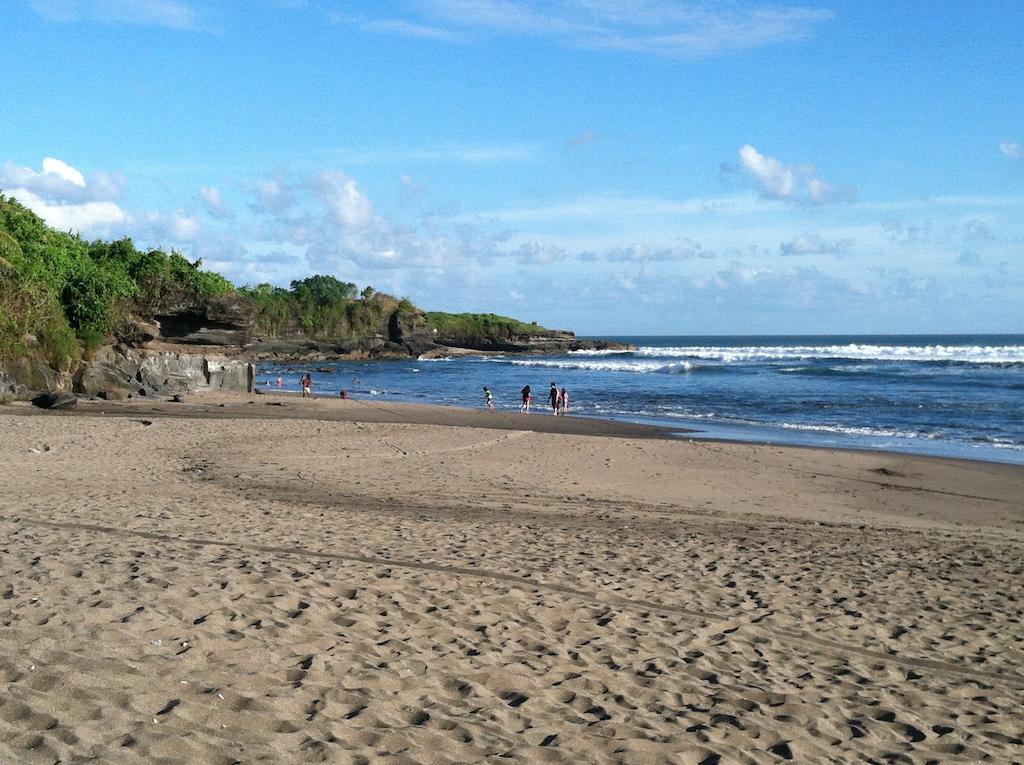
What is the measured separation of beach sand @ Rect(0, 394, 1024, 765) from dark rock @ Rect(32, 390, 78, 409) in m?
13.0

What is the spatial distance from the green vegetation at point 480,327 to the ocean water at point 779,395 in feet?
119

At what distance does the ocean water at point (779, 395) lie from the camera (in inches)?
1163

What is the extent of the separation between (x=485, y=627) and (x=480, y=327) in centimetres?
11402

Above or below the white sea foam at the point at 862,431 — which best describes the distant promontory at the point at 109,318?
above

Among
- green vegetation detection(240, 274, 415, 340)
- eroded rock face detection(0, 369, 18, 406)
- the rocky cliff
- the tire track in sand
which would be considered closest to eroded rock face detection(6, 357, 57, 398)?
the rocky cliff

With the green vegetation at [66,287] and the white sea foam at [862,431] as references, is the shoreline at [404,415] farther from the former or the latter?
the white sea foam at [862,431]

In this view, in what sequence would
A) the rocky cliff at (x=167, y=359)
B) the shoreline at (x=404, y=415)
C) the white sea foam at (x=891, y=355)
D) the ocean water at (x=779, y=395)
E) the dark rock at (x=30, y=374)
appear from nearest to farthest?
1. the shoreline at (x=404, y=415)
2. the dark rock at (x=30, y=374)
3. the ocean water at (x=779, y=395)
4. the rocky cliff at (x=167, y=359)
5. the white sea foam at (x=891, y=355)

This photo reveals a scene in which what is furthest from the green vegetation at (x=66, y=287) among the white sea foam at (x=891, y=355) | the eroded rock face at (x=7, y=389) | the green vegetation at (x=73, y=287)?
the white sea foam at (x=891, y=355)

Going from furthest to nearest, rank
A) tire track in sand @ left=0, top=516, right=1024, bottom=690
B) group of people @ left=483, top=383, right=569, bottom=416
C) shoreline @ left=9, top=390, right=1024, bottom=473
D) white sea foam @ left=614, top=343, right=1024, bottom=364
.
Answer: white sea foam @ left=614, top=343, right=1024, bottom=364 → group of people @ left=483, top=383, right=569, bottom=416 → shoreline @ left=9, top=390, right=1024, bottom=473 → tire track in sand @ left=0, top=516, right=1024, bottom=690

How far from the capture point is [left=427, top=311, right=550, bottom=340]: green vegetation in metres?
119

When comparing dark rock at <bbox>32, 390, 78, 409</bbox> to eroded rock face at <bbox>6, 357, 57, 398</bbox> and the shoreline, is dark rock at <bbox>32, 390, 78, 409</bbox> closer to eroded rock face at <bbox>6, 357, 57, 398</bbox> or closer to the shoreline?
the shoreline

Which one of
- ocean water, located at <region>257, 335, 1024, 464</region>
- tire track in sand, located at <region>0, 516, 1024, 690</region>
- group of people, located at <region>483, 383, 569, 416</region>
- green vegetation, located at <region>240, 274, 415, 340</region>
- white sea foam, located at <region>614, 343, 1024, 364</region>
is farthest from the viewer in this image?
green vegetation, located at <region>240, 274, 415, 340</region>

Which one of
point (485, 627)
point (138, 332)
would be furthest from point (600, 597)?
point (138, 332)


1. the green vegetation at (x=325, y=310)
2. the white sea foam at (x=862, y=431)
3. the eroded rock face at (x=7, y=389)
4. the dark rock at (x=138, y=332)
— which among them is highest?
the green vegetation at (x=325, y=310)
